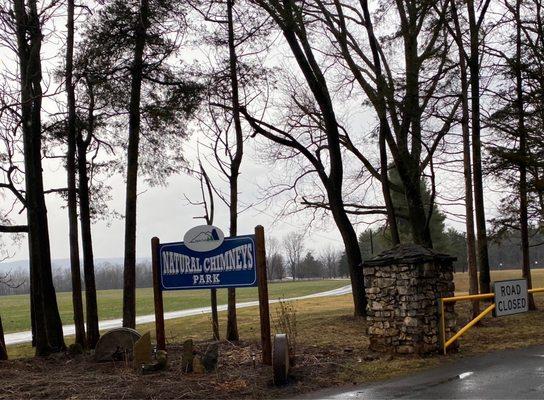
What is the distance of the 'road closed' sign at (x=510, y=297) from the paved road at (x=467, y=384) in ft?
4.85

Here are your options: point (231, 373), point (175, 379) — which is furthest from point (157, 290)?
point (231, 373)

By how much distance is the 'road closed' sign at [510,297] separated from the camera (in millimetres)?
10398

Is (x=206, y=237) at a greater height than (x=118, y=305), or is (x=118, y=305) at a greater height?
(x=206, y=237)

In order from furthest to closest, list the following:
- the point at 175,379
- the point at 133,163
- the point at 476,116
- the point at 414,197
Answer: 1. the point at 414,197
2. the point at 476,116
3. the point at 133,163
4. the point at 175,379

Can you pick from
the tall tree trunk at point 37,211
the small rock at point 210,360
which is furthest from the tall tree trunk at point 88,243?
the small rock at point 210,360

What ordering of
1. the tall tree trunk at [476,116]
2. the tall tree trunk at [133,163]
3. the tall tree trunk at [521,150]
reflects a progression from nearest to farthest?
the tall tree trunk at [133,163], the tall tree trunk at [476,116], the tall tree trunk at [521,150]

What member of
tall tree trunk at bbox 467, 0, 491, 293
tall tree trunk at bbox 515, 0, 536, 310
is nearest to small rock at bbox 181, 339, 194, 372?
tall tree trunk at bbox 467, 0, 491, 293

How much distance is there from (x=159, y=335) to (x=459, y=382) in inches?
196

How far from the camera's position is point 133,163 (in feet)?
43.8

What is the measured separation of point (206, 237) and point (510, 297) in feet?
18.4

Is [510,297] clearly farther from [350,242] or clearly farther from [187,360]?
[350,242]

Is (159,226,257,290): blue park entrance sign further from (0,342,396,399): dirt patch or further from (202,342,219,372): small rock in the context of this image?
(0,342,396,399): dirt patch

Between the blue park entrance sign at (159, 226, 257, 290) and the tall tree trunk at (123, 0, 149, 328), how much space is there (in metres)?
3.36

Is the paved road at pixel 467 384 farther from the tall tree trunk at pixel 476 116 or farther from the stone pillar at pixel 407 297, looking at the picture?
the tall tree trunk at pixel 476 116
